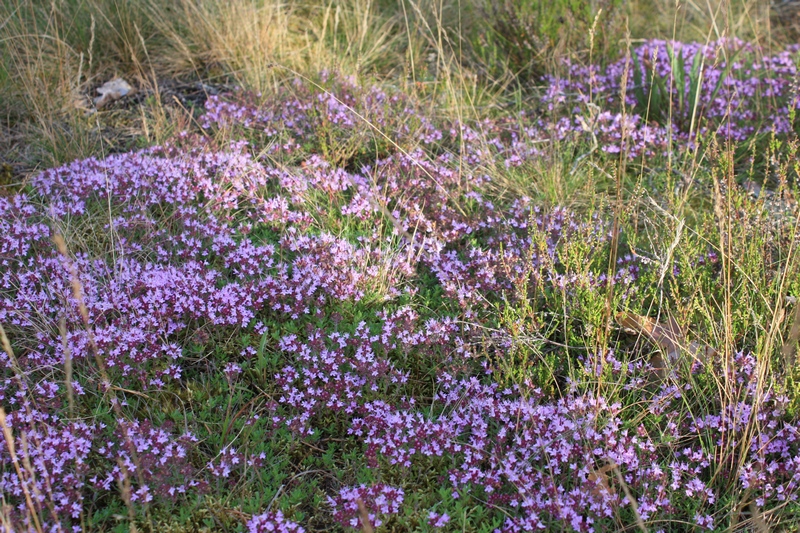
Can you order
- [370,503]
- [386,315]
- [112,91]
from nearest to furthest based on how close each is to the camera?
1. [370,503]
2. [386,315]
3. [112,91]

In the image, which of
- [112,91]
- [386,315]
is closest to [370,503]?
[386,315]

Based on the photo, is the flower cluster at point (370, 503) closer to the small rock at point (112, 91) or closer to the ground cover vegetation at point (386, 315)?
the ground cover vegetation at point (386, 315)

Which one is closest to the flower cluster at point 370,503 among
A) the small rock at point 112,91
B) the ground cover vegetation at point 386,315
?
the ground cover vegetation at point 386,315

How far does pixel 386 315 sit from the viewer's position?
3.51 m

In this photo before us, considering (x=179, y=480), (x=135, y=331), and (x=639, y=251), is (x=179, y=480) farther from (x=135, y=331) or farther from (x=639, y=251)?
(x=639, y=251)

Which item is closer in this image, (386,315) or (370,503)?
(370,503)

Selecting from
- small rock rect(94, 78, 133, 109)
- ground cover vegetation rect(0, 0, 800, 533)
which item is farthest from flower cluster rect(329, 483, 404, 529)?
small rock rect(94, 78, 133, 109)

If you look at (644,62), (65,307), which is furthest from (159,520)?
(644,62)

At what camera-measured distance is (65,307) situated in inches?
132

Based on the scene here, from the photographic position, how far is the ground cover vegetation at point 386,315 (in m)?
2.74

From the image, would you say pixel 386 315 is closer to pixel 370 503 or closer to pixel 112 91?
pixel 370 503

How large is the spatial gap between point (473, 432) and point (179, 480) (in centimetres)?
115

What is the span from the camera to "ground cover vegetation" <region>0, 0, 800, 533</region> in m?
2.74

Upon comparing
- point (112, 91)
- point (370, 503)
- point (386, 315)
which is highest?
point (112, 91)
